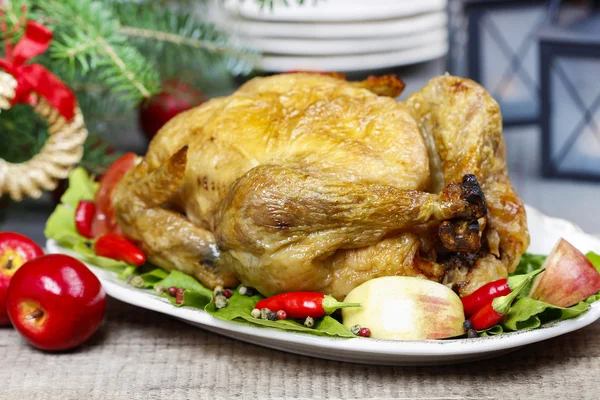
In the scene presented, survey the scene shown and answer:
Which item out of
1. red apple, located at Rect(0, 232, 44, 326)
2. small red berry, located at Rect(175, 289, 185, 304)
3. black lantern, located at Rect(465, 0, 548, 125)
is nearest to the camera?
small red berry, located at Rect(175, 289, 185, 304)

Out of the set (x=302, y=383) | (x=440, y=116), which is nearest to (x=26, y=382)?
(x=302, y=383)

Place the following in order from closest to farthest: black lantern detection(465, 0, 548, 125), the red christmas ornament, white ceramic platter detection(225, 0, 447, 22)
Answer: white ceramic platter detection(225, 0, 447, 22) → the red christmas ornament → black lantern detection(465, 0, 548, 125)

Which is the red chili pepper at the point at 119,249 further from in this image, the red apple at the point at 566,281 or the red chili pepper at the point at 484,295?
the red apple at the point at 566,281

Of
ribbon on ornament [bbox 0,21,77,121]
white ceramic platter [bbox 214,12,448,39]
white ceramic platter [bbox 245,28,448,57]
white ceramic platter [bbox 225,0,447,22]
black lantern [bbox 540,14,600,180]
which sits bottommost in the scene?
black lantern [bbox 540,14,600,180]

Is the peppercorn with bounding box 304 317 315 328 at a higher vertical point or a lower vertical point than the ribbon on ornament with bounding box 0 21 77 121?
lower

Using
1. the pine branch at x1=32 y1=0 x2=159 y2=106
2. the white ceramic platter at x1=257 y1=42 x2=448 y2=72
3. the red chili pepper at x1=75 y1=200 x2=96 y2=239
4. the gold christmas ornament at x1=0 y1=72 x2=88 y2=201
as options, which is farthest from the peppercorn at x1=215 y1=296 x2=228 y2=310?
the white ceramic platter at x1=257 y1=42 x2=448 y2=72

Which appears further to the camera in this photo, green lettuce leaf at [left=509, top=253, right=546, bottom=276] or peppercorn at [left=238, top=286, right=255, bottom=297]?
green lettuce leaf at [left=509, top=253, right=546, bottom=276]

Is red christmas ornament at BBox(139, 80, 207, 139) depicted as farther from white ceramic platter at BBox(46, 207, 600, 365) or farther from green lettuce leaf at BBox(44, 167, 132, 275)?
white ceramic platter at BBox(46, 207, 600, 365)
